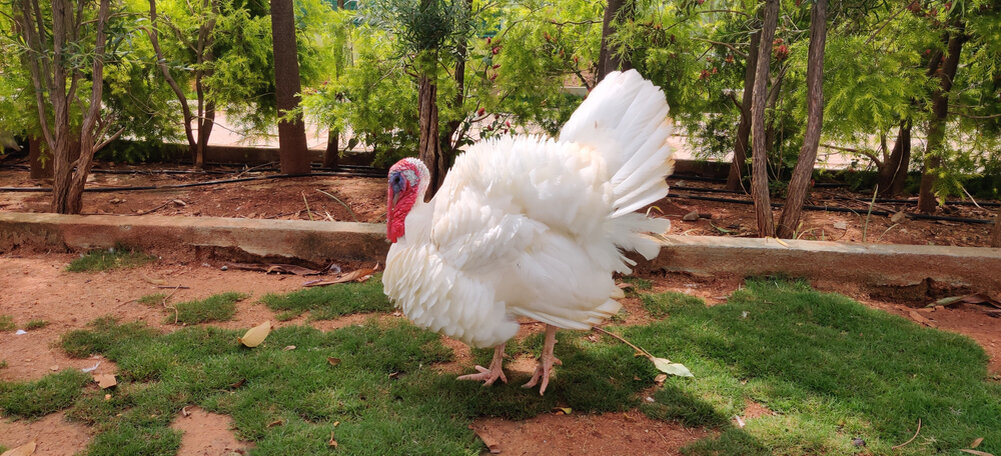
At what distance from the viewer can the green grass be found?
2.96m

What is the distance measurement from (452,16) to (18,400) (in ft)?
11.5

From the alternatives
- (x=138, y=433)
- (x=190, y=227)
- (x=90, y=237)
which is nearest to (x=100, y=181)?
(x=90, y=237)

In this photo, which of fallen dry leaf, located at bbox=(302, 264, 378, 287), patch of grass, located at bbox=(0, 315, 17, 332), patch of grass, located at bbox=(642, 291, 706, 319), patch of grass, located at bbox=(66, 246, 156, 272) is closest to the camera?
patch of grass, located at bbox=(0, 315, 17, 332)

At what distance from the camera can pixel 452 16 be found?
4.75m

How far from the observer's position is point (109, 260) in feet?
15.9

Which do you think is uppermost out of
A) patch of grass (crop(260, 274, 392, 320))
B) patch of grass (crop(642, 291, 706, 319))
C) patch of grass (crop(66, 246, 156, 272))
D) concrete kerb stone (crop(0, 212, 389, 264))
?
concrete kerb stone (crop(0, 212, 389, 264))

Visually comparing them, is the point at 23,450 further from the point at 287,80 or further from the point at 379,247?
the point at 287,80

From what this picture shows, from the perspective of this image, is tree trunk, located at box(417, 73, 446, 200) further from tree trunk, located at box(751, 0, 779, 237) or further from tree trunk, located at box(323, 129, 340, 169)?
tree trunk, located at box(751, 0, 779, 237)

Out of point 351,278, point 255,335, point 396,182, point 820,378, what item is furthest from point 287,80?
point 820,378

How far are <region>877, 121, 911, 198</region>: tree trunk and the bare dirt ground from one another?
8.03ft

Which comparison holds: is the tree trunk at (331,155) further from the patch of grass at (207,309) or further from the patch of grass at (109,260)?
the patch of grass at (207,309)

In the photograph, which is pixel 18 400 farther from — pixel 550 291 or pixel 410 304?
pixel 550 291

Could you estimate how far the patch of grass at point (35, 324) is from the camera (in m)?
3.87

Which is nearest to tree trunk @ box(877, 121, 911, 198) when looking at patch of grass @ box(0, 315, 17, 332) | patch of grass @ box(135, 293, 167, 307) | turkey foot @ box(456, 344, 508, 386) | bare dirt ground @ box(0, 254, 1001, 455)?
bare dirt ground @ box(0, 254, 1001, 455)
